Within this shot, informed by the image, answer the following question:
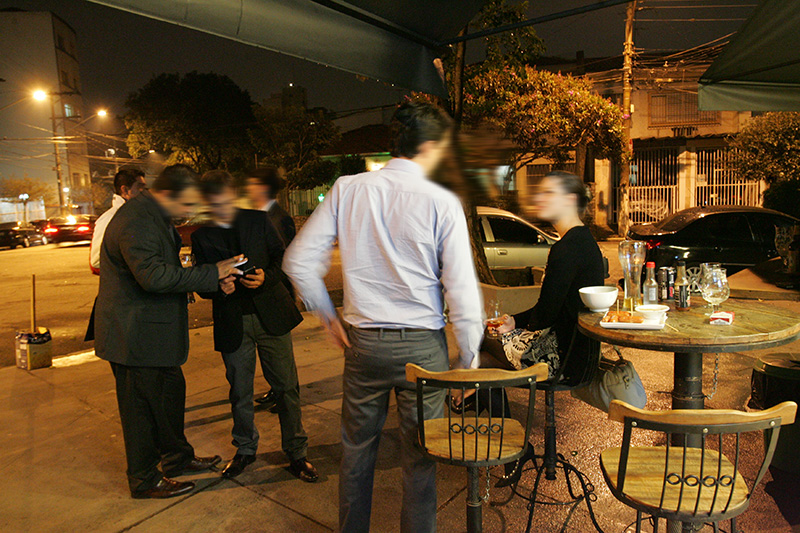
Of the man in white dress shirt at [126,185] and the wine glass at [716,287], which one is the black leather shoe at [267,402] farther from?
the wine glass at [716,287]

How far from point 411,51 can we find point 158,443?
2.90 m

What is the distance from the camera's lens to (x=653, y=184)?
22.3m

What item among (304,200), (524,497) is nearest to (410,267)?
(524,497)

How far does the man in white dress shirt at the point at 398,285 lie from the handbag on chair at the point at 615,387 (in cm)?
109

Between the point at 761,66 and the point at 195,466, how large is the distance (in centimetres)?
495

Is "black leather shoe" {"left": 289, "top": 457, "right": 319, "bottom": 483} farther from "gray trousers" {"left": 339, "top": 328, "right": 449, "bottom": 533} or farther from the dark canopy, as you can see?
the dark canopy

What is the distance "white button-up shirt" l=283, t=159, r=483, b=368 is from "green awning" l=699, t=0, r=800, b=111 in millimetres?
2810

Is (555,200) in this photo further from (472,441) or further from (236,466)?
(236,466)

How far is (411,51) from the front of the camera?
357 centimetres

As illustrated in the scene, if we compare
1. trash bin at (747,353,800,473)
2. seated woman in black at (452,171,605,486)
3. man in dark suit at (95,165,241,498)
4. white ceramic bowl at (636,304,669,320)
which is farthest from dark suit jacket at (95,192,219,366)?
trash bin at (747,353,800,473)

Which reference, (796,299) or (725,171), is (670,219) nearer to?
(796,299)

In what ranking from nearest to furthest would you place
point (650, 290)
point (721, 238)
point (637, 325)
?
point (637, 325) < point (650, 290) < point (721, 238)

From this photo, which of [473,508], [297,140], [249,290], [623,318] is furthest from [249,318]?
[297,140]

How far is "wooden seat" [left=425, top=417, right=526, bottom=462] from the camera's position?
2221 millimetres
